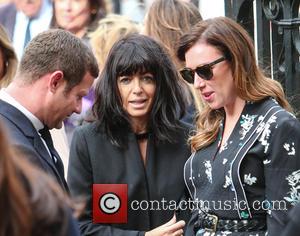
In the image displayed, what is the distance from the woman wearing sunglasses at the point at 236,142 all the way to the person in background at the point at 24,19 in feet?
9.56

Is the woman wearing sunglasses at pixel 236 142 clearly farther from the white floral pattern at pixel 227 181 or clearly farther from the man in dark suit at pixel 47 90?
the man in dark suit at pixel 47 90

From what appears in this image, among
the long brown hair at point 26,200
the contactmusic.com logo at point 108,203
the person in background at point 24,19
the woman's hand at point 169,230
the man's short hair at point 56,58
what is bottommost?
the woman's hand at point 169,230

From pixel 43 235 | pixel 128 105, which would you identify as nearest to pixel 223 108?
pixel 128 105

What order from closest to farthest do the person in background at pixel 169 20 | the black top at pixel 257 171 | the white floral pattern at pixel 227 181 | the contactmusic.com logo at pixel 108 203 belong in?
1. the black top at pixel 257 171
2. the white floral pattern at pixel 227 181
3. the contactmusic.com logo at pixel 108 203
4. the person in background at pixel 169 20

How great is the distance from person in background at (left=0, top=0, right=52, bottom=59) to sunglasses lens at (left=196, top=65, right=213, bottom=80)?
3.13 meters

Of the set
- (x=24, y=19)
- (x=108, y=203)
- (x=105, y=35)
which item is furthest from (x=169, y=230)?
(x=24, y=19)

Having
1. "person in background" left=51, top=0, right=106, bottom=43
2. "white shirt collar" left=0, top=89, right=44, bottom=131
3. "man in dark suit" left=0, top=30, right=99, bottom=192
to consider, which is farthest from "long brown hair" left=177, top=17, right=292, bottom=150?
"person in background" left=51, top=0, right=106, bottom=43

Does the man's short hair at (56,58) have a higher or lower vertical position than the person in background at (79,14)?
higher

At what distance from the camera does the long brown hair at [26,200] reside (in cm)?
166

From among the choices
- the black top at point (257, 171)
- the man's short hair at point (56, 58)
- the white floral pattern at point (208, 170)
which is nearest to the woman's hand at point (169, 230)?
the black top at point (257, 171)

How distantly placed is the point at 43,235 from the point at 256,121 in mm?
2066

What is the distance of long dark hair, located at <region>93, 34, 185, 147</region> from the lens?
4.11m

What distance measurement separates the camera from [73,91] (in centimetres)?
350

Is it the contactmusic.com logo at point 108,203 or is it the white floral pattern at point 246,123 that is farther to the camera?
the contactmusic.com logo at point 108,203
